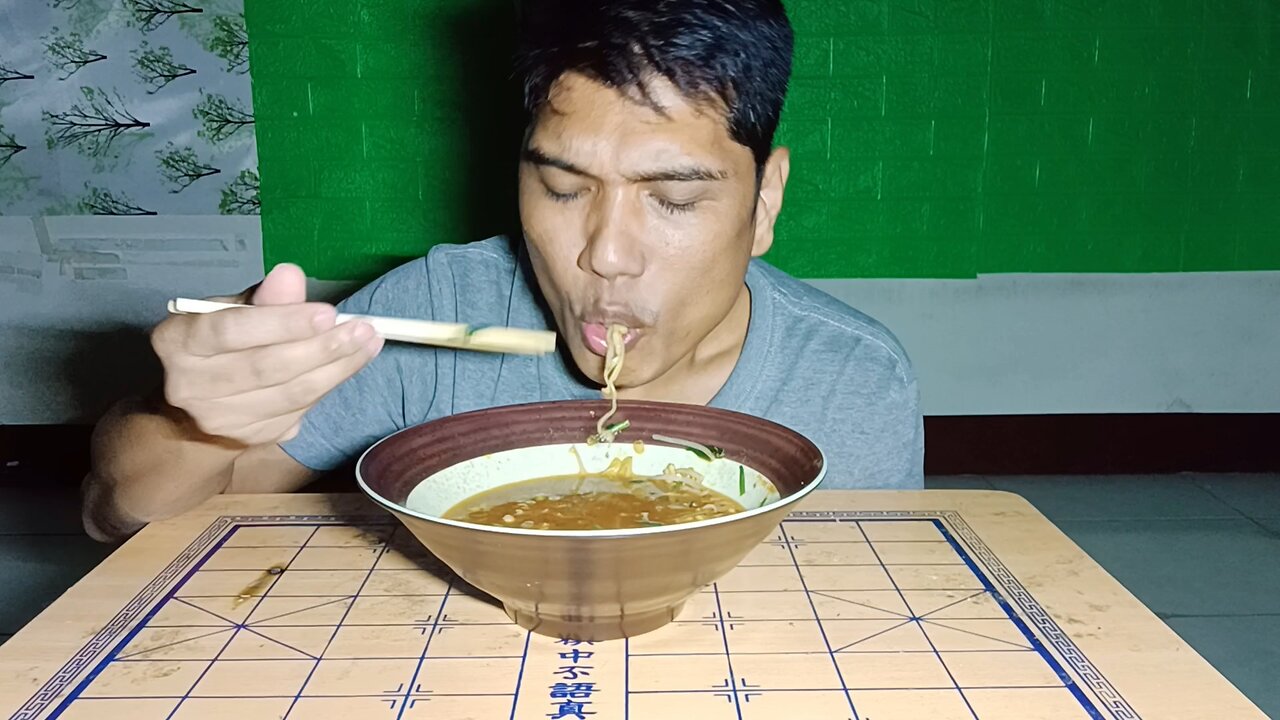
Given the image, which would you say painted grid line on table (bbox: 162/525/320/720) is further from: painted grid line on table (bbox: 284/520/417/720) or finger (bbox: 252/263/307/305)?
finger (bbox: 252/263/307/305)

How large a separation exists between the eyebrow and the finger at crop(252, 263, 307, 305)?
50 cm

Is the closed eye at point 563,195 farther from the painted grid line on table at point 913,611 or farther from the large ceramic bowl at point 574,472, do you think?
the painted grid line on table at point 913,611

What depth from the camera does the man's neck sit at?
178 cm

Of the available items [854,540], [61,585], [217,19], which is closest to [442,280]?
[854,540]

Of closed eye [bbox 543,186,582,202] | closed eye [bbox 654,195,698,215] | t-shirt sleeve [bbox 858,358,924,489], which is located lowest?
t-shirt sleeve [bbox 858,358,924,489]

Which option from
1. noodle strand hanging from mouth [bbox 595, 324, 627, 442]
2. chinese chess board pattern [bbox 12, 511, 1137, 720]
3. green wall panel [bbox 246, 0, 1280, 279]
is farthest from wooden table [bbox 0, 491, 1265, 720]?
green wall panel [bbox 246, 0, 1280, 279]

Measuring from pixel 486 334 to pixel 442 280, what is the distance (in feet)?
2.63

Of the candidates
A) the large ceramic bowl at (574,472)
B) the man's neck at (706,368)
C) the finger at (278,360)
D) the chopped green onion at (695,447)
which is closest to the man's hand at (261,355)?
the finger at (278,360)

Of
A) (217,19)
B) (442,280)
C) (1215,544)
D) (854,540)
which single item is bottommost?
(1215,544)

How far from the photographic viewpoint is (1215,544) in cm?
329

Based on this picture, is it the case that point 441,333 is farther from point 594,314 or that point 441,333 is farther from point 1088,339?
point 1088,339

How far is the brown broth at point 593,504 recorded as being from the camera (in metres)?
1.08

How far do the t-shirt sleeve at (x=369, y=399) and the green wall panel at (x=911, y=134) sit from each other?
2053 mm

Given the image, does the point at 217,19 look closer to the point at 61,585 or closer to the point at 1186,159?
the point at 61,585
